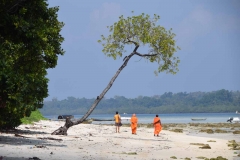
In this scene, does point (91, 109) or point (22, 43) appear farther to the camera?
point (91, 109)

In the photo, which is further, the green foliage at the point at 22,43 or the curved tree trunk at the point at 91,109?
the curved tree trunk at the point at 91,109

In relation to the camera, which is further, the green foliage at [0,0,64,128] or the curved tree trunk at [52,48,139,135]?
the curved tree trunk at [52,48,139,135]

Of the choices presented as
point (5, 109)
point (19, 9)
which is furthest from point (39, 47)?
point (5, 109)

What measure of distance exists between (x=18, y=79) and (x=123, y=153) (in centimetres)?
702

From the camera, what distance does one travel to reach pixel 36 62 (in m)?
18.8

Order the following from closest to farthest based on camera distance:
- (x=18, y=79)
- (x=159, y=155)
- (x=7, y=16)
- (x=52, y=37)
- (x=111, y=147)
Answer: (x=7, y=16) → (x=18, y=79) → (x=52, y=37) → (x=159, y=155) → (x=111, y=147)

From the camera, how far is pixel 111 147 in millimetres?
26125

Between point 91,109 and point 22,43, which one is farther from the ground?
point 22,43

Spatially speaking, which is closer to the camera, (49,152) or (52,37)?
(49,152)

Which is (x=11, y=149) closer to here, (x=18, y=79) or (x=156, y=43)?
(x=18, y=79)

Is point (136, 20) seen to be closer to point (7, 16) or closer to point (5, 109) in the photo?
point (5, 109)

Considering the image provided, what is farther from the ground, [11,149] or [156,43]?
[156,43]

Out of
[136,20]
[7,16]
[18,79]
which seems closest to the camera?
[7,16]

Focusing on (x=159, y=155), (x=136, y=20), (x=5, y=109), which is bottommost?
(x=159, y=155)
